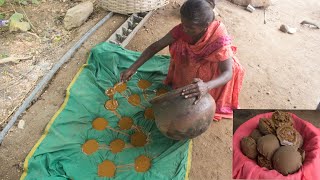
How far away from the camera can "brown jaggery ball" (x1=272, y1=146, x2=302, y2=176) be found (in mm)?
2434

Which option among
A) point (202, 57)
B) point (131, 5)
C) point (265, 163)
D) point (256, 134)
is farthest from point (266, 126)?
point (131, 5)

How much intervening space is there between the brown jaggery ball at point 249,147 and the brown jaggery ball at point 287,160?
16 cm

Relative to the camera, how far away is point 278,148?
99.3 inches

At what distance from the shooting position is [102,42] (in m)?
3.86

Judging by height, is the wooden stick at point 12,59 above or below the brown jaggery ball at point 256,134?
below

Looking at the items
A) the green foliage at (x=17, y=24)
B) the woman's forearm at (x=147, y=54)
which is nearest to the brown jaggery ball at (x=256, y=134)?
the woman's forearm at (x=147, y=54)

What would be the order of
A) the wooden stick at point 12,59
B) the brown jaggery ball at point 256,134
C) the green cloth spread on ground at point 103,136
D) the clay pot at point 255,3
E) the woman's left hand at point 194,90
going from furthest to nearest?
the clay pot at point 255,3
the wooden stick at point 12,59
the green cloth spread on ground at point 103,136
the brown jaggery ball at point 256,134
the woman's left hand at point 194,90

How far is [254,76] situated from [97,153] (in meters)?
1.85

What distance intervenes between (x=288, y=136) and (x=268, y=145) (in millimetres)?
191

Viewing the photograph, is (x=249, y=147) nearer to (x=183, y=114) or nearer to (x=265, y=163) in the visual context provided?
(x=265, y=163)

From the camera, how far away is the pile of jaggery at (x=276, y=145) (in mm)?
2443

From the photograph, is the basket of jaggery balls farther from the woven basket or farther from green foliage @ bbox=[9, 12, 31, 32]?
green foliage @ bbox=[9, 12, 31, 32]

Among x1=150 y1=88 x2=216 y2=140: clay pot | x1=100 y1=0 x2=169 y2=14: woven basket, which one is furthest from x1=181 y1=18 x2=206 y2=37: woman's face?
x1=100 y1=0 x2=169 y2=14: woven basket

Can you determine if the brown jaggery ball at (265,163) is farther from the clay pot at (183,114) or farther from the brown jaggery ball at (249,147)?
the clay pot at (183,114)
